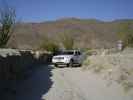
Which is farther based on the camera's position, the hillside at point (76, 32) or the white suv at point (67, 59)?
the hillside at point (76, 32)

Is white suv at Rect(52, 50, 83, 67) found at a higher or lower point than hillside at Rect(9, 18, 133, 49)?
lower

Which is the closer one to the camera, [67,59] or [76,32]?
[67,59]

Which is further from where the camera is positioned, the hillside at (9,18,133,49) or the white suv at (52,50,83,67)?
the hillside at (9,18,133,49)

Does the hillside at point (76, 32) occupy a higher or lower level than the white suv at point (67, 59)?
Answer: higher

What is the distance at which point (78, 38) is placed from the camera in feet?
401

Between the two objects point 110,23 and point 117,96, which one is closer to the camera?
point 117,96

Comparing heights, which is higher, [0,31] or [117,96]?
[0,31]

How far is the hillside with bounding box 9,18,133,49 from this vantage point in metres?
113

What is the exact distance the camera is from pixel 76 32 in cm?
12838

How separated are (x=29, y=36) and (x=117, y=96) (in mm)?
106708

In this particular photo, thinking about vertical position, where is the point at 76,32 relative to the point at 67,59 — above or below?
above

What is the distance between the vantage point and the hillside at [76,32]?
11281 centimetres

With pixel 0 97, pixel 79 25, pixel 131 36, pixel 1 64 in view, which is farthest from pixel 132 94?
pixel 79 25

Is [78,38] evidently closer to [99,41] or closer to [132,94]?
[99,41]
